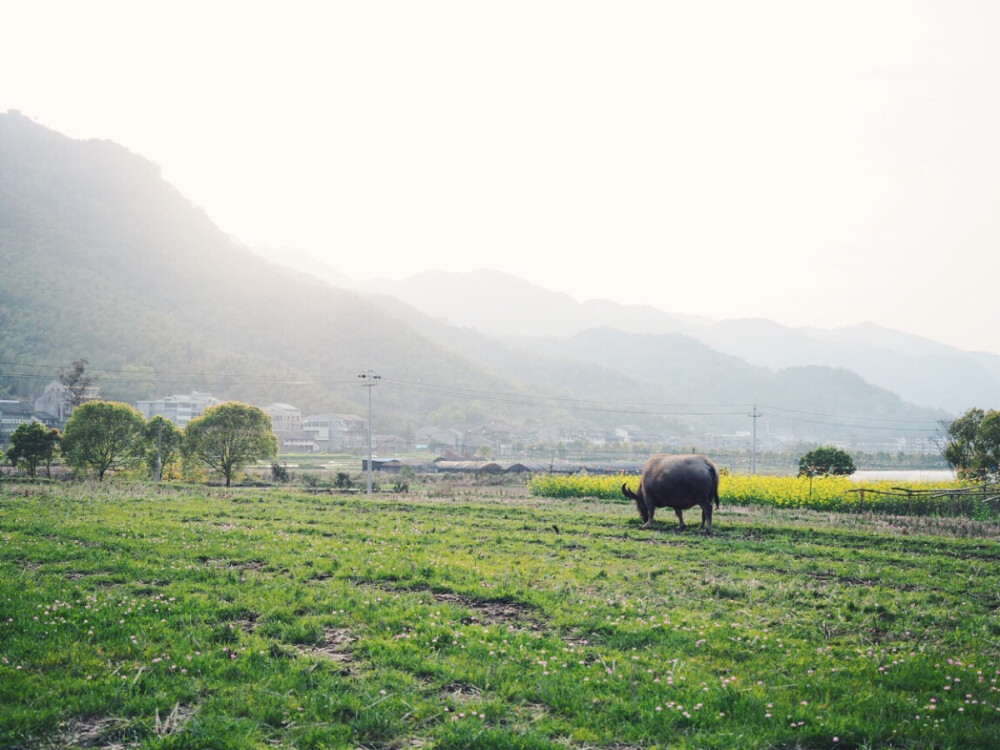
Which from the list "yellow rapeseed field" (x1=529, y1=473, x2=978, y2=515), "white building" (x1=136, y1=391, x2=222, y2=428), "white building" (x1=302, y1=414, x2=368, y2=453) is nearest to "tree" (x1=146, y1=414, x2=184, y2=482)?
"yellow rapeseed field" (x1=529, y1=473, x2=978, y2=515)

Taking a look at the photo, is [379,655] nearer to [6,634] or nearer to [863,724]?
[6,634]

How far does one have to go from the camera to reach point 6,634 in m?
7.82

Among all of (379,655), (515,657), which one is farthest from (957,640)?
(379,655)

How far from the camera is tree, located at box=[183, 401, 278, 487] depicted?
46031mm

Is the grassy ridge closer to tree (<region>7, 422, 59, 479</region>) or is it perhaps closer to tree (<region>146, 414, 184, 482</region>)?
tree (<region>146, 414, 184, 482</region>)

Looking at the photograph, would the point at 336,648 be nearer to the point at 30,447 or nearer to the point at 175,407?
the point at 30,447

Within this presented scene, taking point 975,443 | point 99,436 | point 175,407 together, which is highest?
point 175,407

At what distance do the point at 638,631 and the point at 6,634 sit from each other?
776 cm

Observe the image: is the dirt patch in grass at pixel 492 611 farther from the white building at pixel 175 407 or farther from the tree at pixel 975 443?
the white building at pixel 175 407

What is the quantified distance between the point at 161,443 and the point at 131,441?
4.42m

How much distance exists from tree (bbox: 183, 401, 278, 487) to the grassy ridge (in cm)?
2216

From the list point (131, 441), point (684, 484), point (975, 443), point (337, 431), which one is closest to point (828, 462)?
point (975, 443)

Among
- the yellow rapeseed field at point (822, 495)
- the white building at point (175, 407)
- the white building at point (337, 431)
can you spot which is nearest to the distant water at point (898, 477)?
the yellow rapeseed field at point (822, 495)

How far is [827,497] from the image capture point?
29.6 metres
